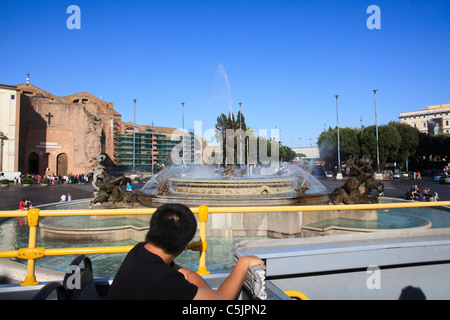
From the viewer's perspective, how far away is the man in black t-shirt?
153 cm

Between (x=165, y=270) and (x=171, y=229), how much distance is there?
25 cm

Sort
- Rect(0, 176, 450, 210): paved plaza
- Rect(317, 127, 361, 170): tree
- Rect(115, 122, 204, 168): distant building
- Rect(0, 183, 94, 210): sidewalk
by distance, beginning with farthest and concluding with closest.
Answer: Rect(115, 122, 204, 168): distant building
Rect(317, 127, 361, 170): tree
Rect(0, 176, 450, 210): paved plaza
Rect(0, 183, 94, 210): sidewalk

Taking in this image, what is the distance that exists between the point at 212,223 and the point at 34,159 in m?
53.8

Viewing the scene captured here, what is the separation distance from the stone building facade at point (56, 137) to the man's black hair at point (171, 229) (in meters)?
50.5

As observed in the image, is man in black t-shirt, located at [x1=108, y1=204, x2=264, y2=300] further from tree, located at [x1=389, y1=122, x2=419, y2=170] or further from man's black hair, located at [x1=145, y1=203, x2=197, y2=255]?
tree, located at [x1=389, y1=122, x2=419, y2=170]

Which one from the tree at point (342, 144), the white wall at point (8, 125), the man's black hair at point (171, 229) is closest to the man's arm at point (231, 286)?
the man's black hair at point (171, 229)

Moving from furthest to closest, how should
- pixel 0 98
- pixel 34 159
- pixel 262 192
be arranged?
Result: 1. pixel 34 159
2. pixel 0 98
3. pixel 262 192

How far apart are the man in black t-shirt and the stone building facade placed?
1990 inches

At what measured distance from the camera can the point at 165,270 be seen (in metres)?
1.60

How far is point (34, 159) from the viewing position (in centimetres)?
4962

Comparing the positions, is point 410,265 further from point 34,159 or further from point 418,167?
point 418,167

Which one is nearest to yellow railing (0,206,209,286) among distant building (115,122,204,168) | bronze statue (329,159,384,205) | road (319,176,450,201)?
bronze statue (329,159,384,205)

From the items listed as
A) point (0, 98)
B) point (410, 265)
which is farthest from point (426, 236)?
point (0, 98)

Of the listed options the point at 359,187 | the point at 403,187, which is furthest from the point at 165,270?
the point at 403,187
